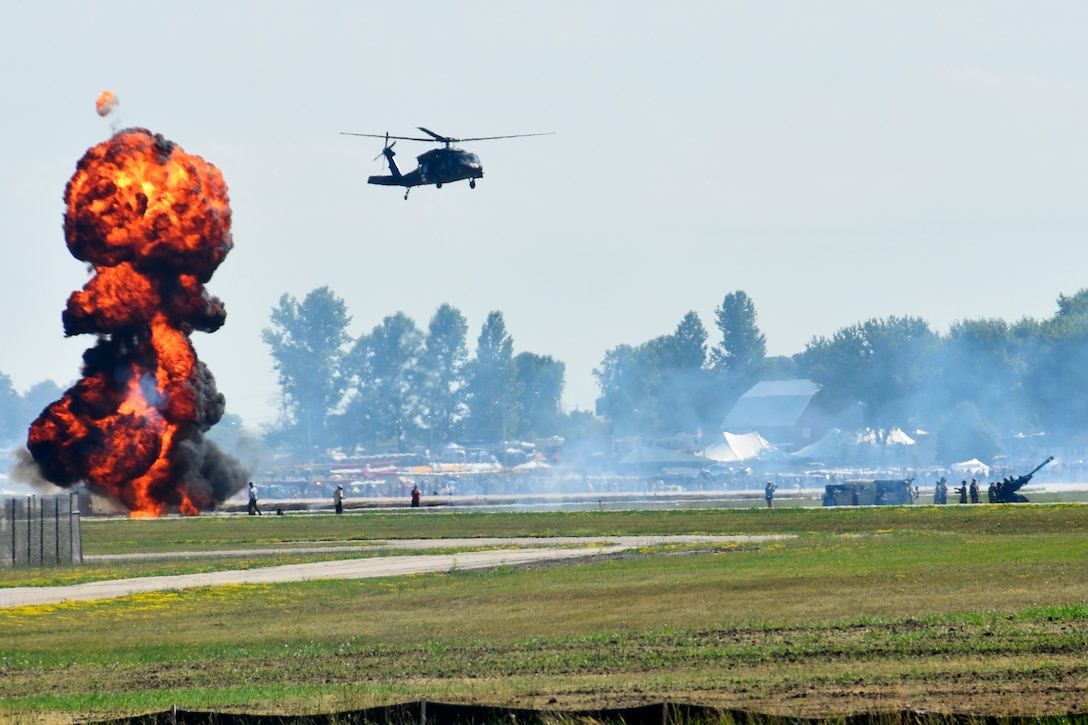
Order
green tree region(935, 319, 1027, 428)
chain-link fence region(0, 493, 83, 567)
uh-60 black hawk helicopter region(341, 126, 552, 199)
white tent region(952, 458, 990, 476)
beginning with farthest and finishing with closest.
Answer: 1. green tree region(935, 319, 1027, 428)
2. white tent region(952, 458, 990, 476)
3. uh-60 black hawk helicopter region(341, 126, 552, 199)
4. chain-link fence region(0, 493, 83, 567)

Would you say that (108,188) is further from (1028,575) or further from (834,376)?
(834,376)

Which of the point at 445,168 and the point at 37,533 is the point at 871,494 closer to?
the point at 445,168

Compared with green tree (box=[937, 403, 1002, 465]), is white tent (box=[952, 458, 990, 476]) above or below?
below

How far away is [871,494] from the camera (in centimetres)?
8769

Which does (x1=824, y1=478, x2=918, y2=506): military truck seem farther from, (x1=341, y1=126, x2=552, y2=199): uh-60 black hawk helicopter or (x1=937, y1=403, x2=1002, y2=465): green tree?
(x1=937, y1=403, x2=1002, y2=465): green tree

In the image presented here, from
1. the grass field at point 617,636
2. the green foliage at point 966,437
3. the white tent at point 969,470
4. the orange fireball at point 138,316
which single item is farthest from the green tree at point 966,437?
the grass field at point 617,636

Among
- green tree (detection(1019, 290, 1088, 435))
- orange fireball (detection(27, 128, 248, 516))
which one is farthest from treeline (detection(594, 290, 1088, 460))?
orange fireball (detection(27, 128, 248, 516))

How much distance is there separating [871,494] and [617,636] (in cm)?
6463

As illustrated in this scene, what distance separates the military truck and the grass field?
3917cm

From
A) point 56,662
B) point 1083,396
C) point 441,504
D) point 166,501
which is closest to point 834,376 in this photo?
point 1083,396

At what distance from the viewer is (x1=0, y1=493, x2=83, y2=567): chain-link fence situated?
1927 inches

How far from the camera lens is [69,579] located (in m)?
43.3

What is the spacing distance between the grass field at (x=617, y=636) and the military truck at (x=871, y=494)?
39.2 m

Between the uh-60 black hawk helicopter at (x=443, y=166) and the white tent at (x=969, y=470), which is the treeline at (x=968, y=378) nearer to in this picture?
the white tent at (x=969, y=470)
